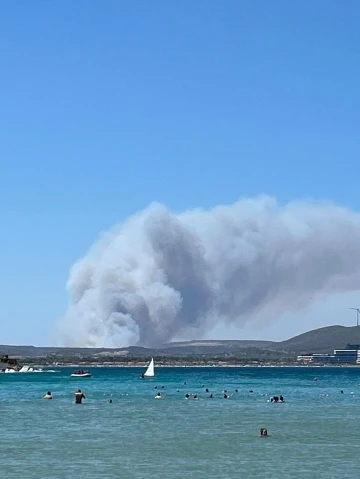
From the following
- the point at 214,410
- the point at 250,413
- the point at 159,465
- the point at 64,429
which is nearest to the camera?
the point at 159,465

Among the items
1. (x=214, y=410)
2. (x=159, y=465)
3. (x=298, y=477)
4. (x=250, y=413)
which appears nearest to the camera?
(x=298, y=477)

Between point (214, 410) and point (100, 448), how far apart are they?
50.1 meters

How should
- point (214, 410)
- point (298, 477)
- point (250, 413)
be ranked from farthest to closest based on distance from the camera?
1. point (214, 410)
2. point (250, 413)
3. point (298, 477)

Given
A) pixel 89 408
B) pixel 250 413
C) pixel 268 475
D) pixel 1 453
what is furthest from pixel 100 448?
pixel 89 408

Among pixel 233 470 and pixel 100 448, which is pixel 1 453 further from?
pixel 233 470

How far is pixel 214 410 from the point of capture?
121 metres

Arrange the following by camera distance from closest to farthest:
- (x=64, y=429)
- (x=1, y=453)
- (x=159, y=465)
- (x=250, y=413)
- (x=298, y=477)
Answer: (x=298, y=477) → (x=159, y=465) → (x=1, y=453) → (x=64, y=429) → (x=250, y=413)

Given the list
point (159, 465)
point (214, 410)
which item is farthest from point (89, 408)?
point (159, 465)

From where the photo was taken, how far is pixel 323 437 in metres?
80.4

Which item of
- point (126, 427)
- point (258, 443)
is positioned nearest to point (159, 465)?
point (258, 443)

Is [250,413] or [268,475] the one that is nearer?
[268,475]

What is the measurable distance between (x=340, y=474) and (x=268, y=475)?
170 inches

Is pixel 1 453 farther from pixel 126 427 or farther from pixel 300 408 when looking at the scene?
pixel 300 408

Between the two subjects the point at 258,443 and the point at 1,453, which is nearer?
the point at 1,453
